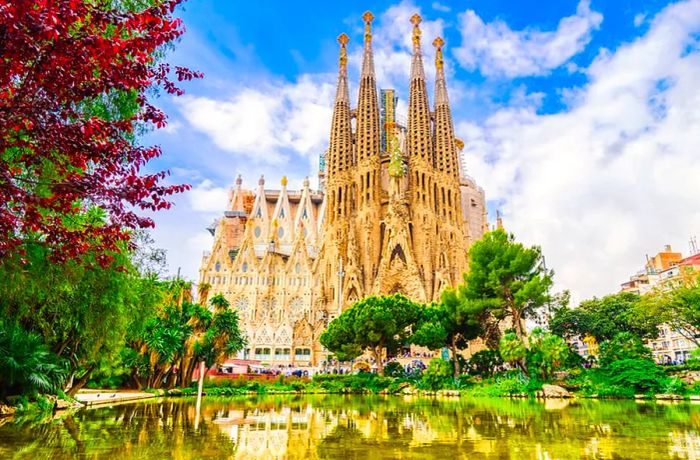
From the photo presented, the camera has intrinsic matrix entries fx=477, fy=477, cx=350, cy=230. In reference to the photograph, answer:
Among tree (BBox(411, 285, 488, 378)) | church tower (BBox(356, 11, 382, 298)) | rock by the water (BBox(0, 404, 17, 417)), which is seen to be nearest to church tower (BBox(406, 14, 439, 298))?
church tower (BBox(356, 11, 382, 298))

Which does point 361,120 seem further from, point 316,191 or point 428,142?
Result: point 316,191

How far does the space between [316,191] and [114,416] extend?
62.7 metres

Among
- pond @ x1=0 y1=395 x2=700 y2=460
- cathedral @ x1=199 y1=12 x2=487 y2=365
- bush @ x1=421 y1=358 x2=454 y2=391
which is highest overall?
cathedral @ x1=199 y1=12 x2=487 y2=365

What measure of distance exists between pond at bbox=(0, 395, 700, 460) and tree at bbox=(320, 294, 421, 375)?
58.7 feet

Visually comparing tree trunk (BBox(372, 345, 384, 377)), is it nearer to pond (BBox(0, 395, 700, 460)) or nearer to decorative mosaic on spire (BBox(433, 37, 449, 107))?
pond (BBox(0, 395, 700, 460))

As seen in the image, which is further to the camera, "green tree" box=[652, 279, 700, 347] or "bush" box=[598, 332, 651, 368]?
"green tree" box=[652, 279, 700, 347]

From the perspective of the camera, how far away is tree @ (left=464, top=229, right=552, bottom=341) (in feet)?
89.8

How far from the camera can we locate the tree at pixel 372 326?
30.4 metres

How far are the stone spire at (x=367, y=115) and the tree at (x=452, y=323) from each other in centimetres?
2822

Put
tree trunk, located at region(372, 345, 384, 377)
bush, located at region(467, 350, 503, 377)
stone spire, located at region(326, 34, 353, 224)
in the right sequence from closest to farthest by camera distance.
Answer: bush, located at region(467, 350, 503, 377)
tree trunk, located at region(372, 345, 384, 377)
stone spire, located at region(326, 34, 353, 224)

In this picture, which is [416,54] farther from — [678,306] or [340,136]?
[678,306]

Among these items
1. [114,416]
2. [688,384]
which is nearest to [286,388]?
[114,416]

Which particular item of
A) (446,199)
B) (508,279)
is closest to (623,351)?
(508,279)

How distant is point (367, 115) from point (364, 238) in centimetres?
1585
